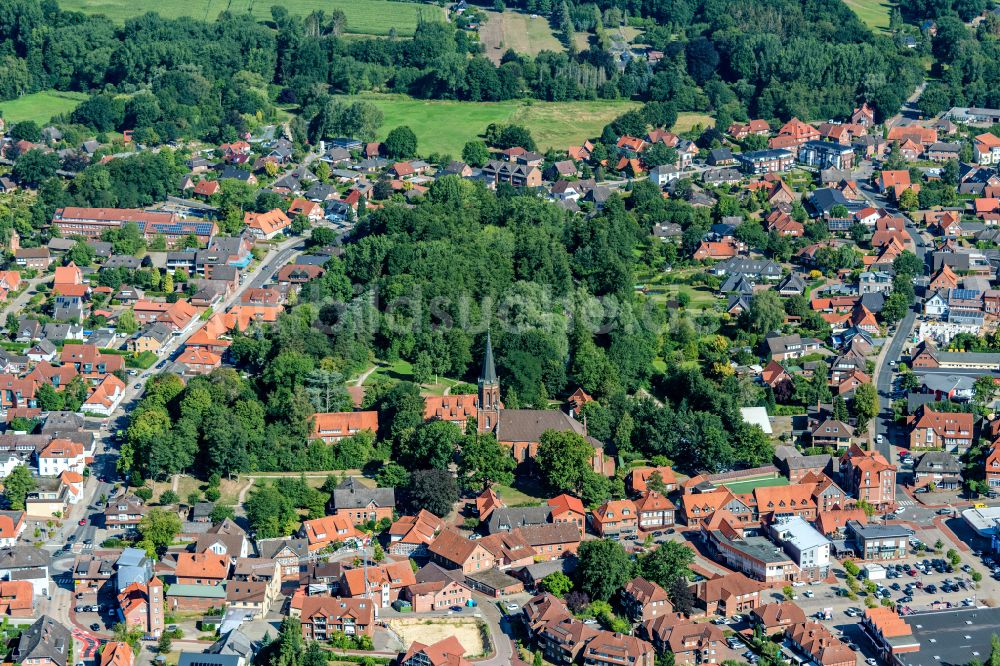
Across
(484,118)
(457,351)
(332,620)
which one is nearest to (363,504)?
(332,620)

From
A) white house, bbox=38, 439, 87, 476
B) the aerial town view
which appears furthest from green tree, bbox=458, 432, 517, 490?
A: white house, bbox=38, 439, 87, 476

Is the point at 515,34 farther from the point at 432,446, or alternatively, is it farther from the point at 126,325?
the point at 432,446

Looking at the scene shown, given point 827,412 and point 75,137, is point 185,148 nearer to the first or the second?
point 75,137

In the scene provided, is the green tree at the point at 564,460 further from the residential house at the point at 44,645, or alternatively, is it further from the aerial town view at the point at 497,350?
the residential house at the point at 44,645

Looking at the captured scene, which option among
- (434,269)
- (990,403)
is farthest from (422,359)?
(990,403)

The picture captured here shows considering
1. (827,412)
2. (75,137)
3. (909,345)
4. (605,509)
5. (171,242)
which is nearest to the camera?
(605,509)

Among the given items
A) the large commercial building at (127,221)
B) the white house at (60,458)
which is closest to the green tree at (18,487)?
the white house at (60,458)

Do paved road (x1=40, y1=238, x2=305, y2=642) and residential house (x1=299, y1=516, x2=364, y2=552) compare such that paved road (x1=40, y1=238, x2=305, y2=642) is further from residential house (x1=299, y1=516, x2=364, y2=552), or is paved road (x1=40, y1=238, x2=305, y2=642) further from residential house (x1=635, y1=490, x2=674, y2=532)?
residential house (x1=635, y1=490, x2=674, y2=532)
